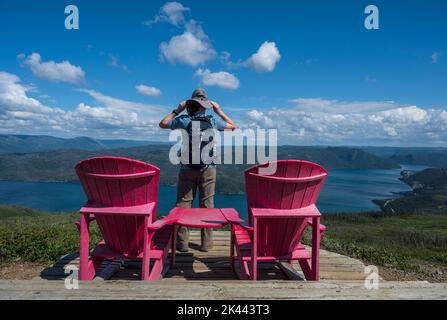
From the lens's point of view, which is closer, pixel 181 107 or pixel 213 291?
pixel 213 291

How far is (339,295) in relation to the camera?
79.7 inches

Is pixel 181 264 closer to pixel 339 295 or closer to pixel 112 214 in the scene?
pixel 112 214

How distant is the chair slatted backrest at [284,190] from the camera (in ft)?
8.97

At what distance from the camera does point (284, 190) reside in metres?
2.77

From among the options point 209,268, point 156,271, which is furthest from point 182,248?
point 156,271

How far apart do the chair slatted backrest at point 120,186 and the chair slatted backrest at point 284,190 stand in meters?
0.86

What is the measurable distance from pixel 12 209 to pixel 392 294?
56.5m

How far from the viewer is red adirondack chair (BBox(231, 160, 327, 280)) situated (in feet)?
9.02

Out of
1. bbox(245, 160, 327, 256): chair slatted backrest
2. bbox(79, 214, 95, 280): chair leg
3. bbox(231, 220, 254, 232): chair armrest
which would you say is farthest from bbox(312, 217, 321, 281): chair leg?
bbox(79, 214, 95, 280): chair leg

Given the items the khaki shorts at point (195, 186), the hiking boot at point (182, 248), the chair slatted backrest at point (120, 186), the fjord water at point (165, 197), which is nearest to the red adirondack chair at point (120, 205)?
the chair slatted backrest at point (120, 186)

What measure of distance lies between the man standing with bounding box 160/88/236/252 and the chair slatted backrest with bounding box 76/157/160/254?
0.98 meters

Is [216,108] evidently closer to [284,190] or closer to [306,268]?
[284,190]

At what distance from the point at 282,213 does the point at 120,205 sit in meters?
1.37
